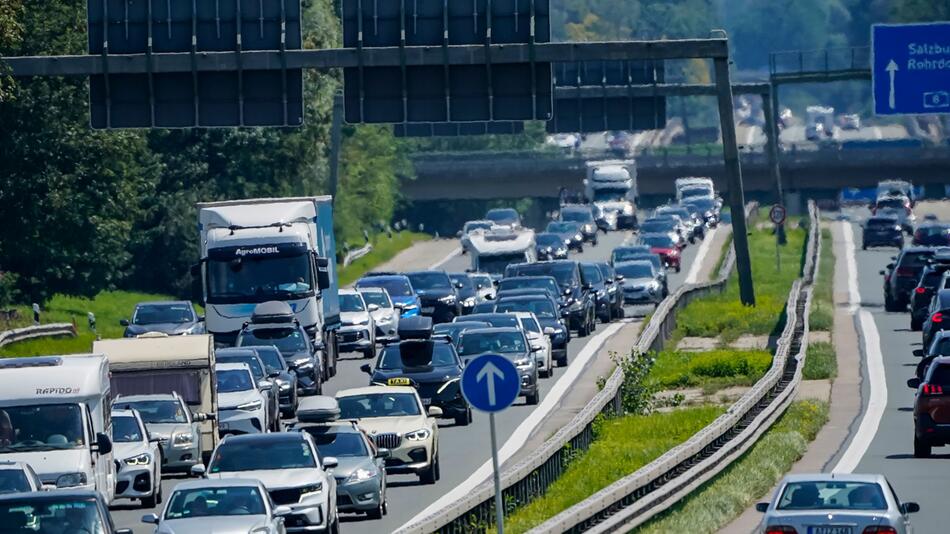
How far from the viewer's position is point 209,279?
44.2 metres

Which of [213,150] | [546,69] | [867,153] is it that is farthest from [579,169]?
[546,69]

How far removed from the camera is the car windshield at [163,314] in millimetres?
53156

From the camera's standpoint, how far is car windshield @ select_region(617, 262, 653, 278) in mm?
66188

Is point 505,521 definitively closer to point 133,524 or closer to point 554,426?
point 133,524

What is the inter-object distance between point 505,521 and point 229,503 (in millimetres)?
3115

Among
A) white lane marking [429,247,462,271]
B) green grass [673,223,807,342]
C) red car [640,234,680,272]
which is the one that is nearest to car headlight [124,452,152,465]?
green grass [673,223,807,342]

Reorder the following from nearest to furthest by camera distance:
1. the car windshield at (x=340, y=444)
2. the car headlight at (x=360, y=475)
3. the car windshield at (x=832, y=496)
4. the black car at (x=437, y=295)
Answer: the car windshield at (x=832, y=496) → the car headlight at (x=360, y=475) → the car windshield at (x=340, y=444) → the black car at (x=437, y=295)

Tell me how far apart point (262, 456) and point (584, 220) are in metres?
74.2

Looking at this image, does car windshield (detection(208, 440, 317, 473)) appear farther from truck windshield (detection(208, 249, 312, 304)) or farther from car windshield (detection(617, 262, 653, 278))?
car windshield (detection(617, 262, 653, 278))

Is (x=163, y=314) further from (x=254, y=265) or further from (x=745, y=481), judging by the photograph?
(x=745, y=481)

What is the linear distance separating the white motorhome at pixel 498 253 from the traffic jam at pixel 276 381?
2.9 inches

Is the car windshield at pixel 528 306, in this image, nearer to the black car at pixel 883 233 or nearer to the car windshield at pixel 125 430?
the car windshield at pixel 125 430

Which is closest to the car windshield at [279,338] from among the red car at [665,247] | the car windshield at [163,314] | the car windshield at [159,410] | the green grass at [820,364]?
the car windshield at [159,410]

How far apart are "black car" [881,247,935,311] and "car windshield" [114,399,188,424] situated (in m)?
29.0
